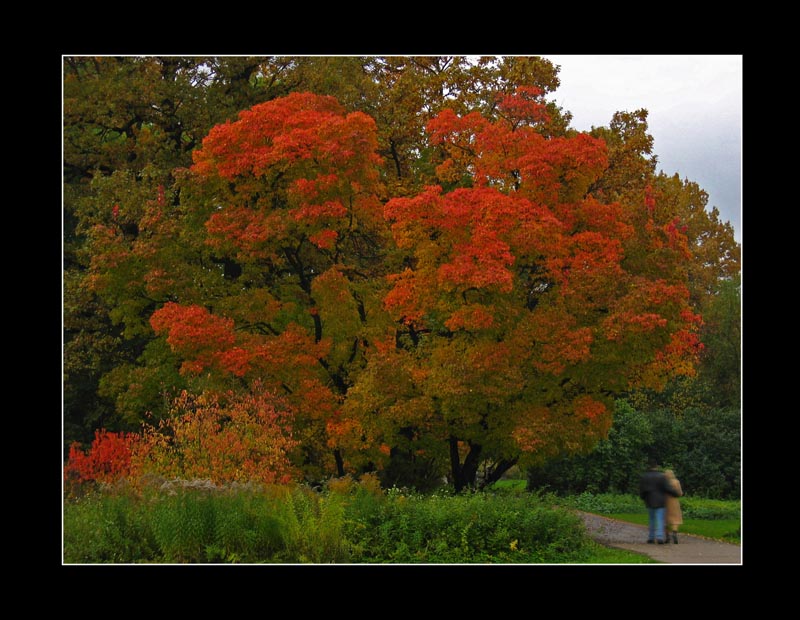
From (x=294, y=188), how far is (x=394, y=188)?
9.17 feet

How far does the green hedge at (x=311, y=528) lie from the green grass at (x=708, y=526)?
3503 mm

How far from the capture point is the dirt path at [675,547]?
14.2 metres

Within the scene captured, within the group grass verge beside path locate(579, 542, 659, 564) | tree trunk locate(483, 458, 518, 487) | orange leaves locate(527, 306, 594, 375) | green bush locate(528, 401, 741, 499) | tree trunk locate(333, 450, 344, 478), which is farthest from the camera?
green bush locate(528, 401, 741, 499)

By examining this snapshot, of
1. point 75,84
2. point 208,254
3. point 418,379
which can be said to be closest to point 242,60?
point 75,84

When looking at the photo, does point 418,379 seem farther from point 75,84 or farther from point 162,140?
point 75,84

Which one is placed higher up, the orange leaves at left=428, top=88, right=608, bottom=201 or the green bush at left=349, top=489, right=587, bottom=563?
the orange leaves at left=428, top=88, right=608, bottom=201

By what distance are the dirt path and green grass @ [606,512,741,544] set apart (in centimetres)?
44

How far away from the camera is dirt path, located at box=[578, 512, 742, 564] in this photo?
14.2 m

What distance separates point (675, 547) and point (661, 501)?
821mm

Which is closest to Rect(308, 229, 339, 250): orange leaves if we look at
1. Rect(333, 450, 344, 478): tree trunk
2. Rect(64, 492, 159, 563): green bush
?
Rect(333, 450, 344, 478): tree trunk

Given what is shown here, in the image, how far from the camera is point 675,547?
15523 millimetres

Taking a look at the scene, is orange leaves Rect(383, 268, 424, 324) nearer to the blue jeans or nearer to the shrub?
the shrub

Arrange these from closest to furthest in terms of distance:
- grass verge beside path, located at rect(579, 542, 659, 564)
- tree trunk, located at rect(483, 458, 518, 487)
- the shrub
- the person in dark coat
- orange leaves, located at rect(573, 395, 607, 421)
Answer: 1. grass verge beside path, located at rect(579, 542, 659, 564)
2. the person in dark coat
3. the shrub
4. orange leaves, located at rect(573, 395, 607, 421)
5. tree trunk, located at rect(483, 458, 518, 487)
